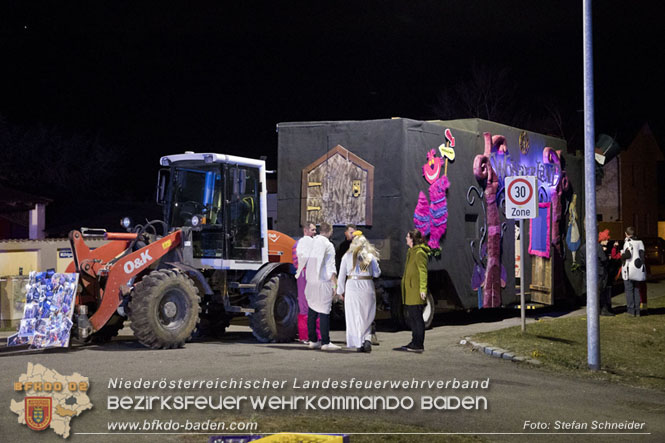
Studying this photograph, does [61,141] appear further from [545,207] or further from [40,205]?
[545,207]

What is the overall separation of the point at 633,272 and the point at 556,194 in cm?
379

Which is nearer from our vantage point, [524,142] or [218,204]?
[218,204]

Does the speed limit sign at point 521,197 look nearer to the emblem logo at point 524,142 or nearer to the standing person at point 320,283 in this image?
the standing person at point 320,283

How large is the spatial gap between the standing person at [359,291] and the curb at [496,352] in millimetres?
1815

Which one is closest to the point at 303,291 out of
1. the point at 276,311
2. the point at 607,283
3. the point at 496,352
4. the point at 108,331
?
the point at 276,311

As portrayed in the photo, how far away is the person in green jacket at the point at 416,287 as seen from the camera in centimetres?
1362

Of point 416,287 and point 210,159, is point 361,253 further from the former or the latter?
point 210,159

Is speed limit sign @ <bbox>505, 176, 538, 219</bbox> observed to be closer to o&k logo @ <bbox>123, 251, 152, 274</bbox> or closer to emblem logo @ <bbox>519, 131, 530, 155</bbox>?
emblem logo @ <bbox>519, 131, 530, 155</bbox>

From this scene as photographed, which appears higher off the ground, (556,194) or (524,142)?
(524,142)

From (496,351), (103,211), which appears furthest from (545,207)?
(103,211)

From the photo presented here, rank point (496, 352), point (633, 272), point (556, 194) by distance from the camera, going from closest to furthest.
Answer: point (496, 352)
point (633, 272)
point (556, 194)

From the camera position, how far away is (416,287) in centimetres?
1362

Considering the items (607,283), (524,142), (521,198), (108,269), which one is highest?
(524,142)

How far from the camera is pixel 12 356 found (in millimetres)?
12648
